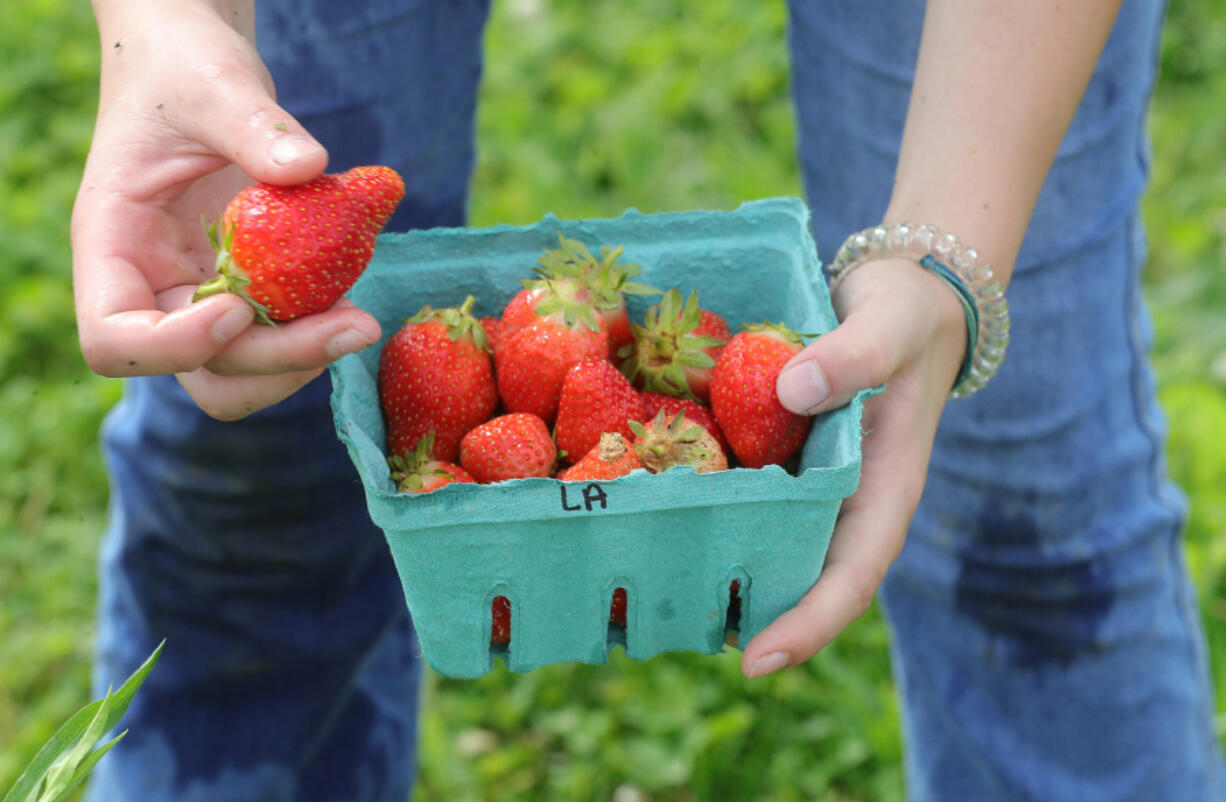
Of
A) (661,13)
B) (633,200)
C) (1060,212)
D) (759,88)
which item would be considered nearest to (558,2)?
(661,13)

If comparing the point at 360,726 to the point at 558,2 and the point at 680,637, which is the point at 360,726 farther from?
the point at 558,2

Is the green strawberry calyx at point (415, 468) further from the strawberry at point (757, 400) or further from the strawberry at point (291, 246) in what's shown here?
the strawberry at point (757, 400)

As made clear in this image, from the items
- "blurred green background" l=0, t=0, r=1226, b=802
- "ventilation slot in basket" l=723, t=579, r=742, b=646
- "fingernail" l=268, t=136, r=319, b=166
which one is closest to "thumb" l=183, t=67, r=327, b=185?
"fingernail" l=268, t=136, r=319, b=166

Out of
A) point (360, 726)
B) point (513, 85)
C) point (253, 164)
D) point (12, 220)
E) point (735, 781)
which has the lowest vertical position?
point (735, 781)

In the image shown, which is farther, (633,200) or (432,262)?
(633,200)

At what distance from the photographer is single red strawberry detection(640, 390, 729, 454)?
1.03 m

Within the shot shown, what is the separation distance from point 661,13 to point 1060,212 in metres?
1.92

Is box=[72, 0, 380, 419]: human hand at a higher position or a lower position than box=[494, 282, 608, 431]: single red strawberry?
higher

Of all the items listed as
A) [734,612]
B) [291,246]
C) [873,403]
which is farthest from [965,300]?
[291,246]

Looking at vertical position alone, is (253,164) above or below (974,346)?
above

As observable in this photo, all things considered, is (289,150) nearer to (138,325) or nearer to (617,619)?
(138,325)

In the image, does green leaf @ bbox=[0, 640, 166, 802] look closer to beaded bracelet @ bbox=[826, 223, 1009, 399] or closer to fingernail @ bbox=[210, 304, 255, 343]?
fingernail @ bbox=[210, 304, 255, 343]

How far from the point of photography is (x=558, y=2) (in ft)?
10.1

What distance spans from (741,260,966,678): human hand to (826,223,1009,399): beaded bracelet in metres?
0.01
